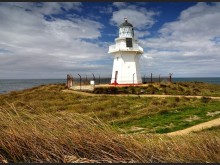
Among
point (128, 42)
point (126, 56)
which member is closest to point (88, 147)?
point (128, 42)

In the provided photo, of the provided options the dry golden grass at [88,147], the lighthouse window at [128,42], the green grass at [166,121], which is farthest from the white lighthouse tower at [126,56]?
the dry golden grass at [88,147]

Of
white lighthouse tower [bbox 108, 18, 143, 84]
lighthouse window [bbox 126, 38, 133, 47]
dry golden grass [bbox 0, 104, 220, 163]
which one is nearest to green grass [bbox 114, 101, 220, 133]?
dry golden grass [bbox 0, 104, 220, 163]

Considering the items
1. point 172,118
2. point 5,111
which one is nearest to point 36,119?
point 5,111

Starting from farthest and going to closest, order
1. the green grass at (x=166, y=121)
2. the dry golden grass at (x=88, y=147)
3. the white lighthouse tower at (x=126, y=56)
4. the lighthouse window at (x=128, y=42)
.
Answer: the white lighthouse tower at (x=126, y=56)
the lighthouse window at (x=128, y=42)
the green grass at (x=166, y=121)
the dry golden grass at (x=88, y=147)

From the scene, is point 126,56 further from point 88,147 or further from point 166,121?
point 88,147

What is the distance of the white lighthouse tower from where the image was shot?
37344 millimetres

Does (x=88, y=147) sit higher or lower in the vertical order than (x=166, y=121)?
higher

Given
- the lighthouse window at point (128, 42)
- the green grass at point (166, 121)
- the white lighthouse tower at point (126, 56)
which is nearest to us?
the green grass at point (166, 121)

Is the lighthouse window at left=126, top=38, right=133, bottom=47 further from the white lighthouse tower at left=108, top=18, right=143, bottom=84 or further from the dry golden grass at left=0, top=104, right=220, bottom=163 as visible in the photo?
the dry golden grass at left=0, top=104, right=220, bottom=163

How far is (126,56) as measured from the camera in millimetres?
37875

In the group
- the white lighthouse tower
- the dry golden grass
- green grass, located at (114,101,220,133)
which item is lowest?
green grass, located at (114,101,220,133)

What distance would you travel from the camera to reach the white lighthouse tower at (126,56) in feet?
123

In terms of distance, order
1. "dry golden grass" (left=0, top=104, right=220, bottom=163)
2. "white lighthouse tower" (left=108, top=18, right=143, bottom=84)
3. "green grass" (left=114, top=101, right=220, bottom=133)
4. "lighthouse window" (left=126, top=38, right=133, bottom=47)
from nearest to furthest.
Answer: "dry golden grass" (left=0, top=104, right=220, bottom=163), "green grass" (left=114, top=101, right=220, bottom=133), "lighthouse window" (left=126, top=38, right=133, bottom=47), "white lighthouse tower" (left=108, top=18, right=143, bottom=84)

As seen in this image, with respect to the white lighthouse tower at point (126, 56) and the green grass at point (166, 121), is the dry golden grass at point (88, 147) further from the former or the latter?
the white lighthouse tower at point (126, 56)
